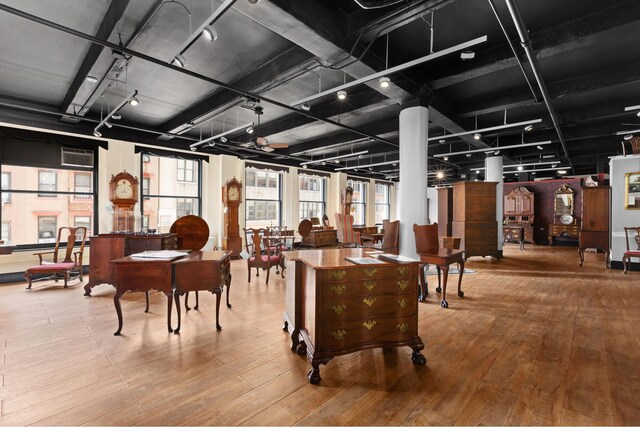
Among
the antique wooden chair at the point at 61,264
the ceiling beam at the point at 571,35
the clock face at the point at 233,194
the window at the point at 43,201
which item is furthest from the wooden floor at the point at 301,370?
the clock face at the point at 233,194

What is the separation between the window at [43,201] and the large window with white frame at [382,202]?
489 inches

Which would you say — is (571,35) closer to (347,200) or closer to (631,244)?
(631,244)

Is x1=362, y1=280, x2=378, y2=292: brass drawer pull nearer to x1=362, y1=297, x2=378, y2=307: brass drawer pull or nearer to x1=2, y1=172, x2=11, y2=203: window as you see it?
x1=362, y1=297, x2=378, y2=307: brass drawer pull

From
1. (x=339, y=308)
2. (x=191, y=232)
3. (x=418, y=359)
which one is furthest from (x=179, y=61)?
(x=418, y=359)

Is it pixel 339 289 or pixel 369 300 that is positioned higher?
pixel 339 289

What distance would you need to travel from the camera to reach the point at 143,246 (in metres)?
4.87

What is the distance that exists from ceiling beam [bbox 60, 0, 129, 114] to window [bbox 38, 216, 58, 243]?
2579mm

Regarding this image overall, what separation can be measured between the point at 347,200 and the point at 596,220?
8.00 meters

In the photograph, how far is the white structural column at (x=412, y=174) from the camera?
525 cm

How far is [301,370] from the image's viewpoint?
2.47 metres

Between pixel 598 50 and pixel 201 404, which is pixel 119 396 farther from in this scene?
pixel 598 50

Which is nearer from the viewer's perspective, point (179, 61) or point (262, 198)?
point (179, 61)

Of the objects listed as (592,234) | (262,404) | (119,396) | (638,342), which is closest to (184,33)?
(119,396)

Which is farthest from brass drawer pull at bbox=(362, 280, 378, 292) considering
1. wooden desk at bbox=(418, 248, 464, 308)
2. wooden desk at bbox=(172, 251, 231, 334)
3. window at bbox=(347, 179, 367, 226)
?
window at bbox=(347, 179, 367, 226)
